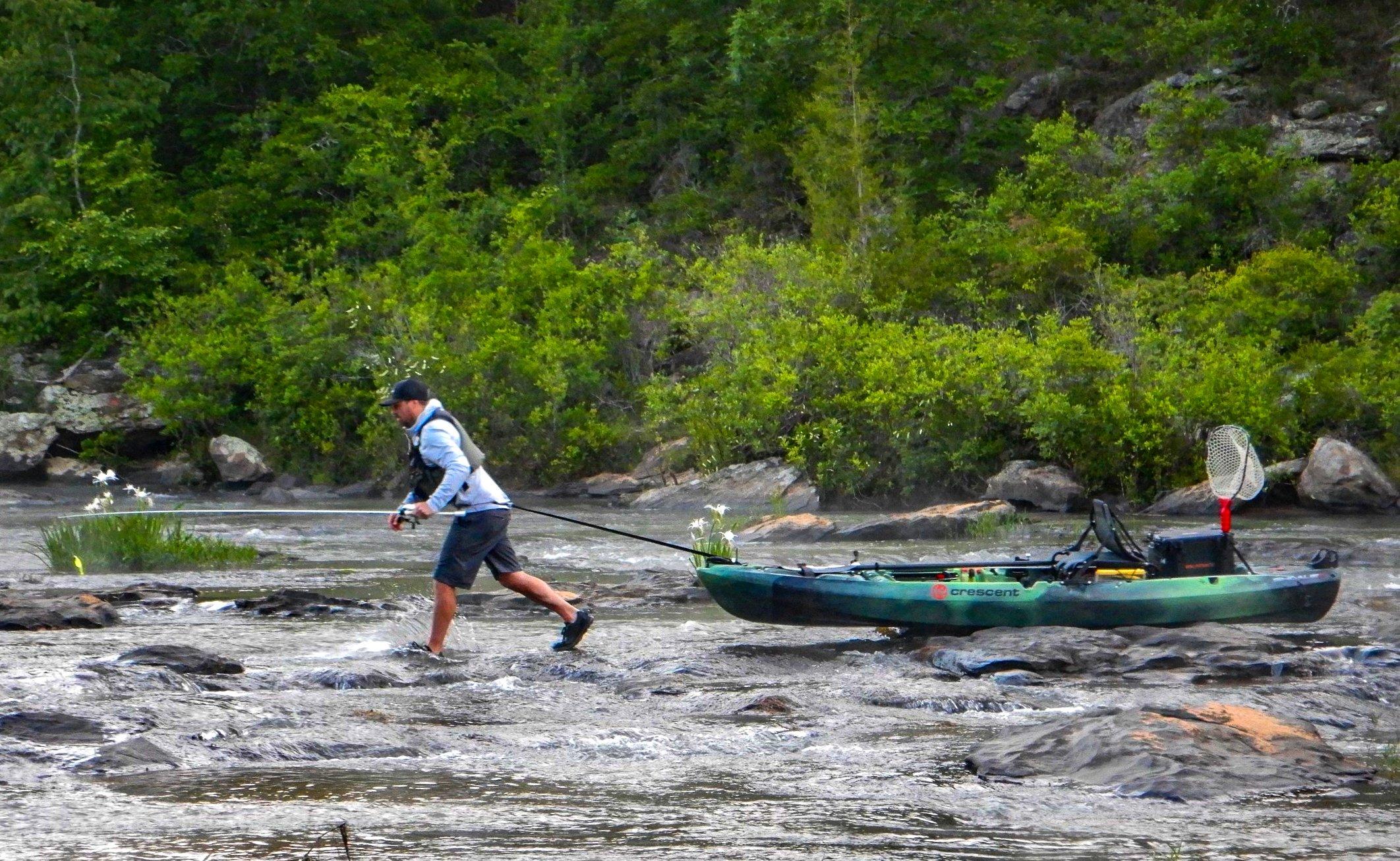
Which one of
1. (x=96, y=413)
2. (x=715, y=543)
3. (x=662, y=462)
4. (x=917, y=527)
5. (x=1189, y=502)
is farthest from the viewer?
(x=96, y=413)

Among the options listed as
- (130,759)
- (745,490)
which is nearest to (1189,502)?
Answer: (745,490)

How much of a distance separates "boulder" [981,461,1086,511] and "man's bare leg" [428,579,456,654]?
12.0 meters

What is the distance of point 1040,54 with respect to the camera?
31.8 m

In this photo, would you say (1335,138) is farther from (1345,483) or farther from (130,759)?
(130,759)

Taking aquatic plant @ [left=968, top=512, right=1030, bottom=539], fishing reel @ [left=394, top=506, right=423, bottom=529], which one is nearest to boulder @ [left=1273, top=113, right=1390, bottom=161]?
aquatic plant @ [left=968, top=512, right=1030, bottom=539]

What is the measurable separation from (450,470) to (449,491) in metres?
0.12

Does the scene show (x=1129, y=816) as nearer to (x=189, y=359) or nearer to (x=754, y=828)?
(x=754, y=828)

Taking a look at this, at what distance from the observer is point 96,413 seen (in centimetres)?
2844

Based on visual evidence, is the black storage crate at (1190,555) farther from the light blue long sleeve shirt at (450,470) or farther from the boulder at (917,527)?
the boulder at (917,527)

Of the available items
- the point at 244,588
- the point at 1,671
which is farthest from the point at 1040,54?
the point at 1,671

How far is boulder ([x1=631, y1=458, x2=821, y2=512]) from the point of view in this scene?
68.4 feet

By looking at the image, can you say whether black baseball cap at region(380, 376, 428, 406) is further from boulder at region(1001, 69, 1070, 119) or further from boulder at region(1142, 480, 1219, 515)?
boulder at region(1001, 69, 1070, 119)

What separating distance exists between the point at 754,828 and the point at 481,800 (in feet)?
3.39

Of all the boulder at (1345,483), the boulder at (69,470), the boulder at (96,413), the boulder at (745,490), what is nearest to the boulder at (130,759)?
the boulder at (745,490)
